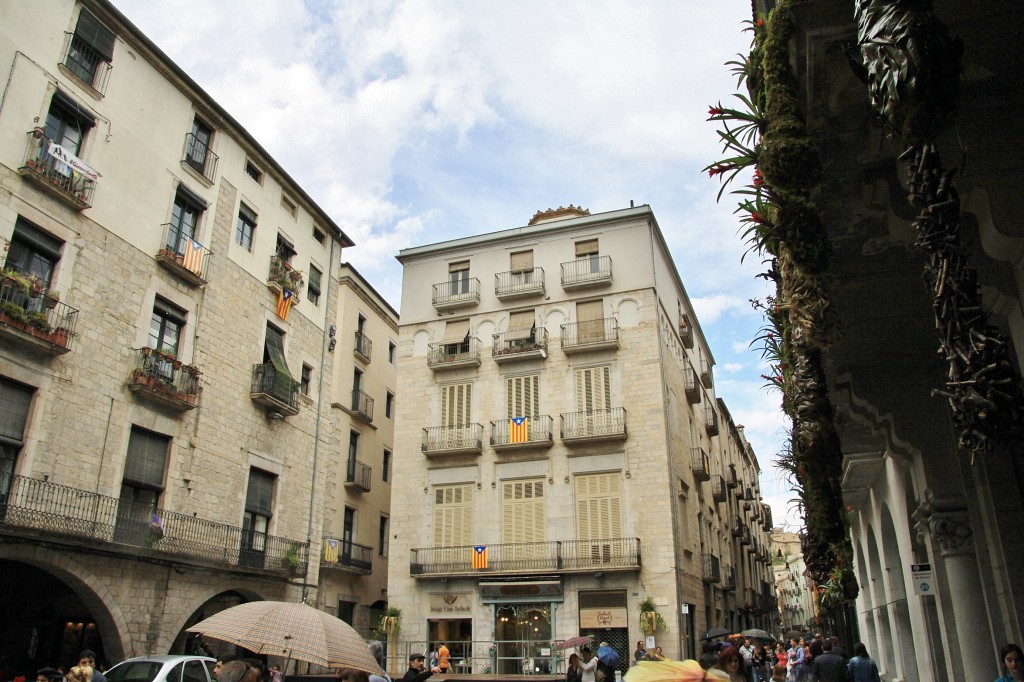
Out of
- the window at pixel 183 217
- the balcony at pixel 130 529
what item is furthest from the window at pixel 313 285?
the balcony at pixel 130 529

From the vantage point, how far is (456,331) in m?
32.6

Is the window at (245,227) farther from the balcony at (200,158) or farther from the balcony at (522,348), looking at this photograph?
the balcony at (522,348)

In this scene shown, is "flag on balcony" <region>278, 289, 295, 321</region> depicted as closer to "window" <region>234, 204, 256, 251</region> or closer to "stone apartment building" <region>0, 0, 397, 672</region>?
"stone apartment building" <region>0, 0, 397, 672</region>

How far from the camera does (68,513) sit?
15.8 metres

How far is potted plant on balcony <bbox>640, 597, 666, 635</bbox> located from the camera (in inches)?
998

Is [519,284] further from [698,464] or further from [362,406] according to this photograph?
[698,464]

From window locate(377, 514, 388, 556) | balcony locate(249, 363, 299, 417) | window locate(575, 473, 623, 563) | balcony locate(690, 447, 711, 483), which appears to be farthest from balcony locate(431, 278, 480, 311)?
balcony locate(690, 447, 711, 483)

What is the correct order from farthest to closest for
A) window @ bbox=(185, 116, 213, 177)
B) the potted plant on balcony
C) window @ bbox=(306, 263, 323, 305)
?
window @ bbox=(306, 263, 323, 305) → the potted plant on balcony → window @ bbox=(185, 116, 213, 177)

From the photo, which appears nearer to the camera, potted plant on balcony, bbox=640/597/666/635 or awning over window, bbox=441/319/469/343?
potted plant on balcony, bbox=640/597/666/635

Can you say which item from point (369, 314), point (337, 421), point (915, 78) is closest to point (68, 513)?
point (337, 421)

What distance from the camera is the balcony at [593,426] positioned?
93.0 ft

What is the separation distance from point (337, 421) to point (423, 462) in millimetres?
4293

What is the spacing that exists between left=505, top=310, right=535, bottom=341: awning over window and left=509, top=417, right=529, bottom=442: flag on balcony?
12.1ft

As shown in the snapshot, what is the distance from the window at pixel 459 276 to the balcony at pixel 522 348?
11.2 ft
